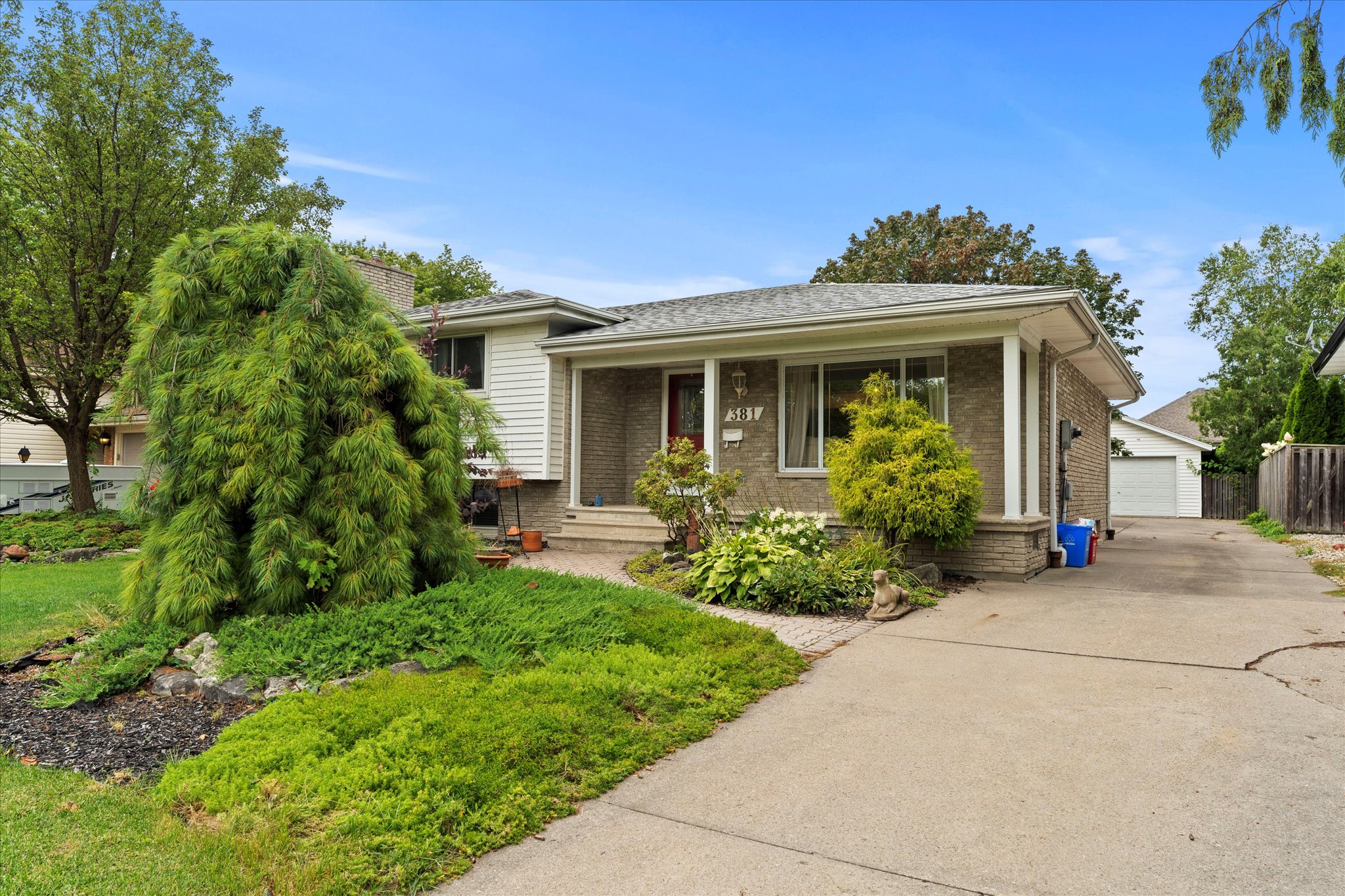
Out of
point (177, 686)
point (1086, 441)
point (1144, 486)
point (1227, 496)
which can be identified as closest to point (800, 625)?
point (177, 686)

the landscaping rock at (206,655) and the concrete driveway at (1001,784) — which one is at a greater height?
the landscaping rock at (206,655)

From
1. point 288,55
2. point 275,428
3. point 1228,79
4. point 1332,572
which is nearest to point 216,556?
point 275,428

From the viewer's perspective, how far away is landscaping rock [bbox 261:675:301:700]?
4566 mm

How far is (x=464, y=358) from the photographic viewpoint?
1367 cm

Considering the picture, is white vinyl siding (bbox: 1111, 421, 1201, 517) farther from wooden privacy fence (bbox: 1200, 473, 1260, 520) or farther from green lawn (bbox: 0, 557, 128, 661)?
green lawn (bbox: 0, 557, 128, 661)

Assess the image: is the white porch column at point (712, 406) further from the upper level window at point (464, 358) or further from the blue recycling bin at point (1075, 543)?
the blue recycling bin at point (1075, 543)

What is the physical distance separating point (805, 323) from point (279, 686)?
7.51 meters

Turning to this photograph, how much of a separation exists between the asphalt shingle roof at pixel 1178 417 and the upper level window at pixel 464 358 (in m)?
29.6

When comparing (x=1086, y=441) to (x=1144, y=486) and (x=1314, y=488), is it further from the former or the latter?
(x=1144, y=486)

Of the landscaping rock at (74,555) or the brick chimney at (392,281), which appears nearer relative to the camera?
the landscaping rock at (74,555)

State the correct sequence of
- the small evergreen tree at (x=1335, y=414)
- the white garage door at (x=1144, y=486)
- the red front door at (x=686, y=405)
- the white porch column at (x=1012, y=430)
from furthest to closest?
the white garage door at (x=1144, y=486) → the small evergreen tree at (x=1335, y=414) → the red front door at (x=686, y=405) → the white porch column at (x=1012, y=430)

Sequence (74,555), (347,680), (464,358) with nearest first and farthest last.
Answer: (347,680) → (74,555) → (464,358)

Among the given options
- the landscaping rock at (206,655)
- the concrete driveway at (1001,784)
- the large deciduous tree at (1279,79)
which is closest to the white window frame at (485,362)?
the landscaping rock at (206,655)

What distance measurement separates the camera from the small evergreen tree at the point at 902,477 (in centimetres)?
849
